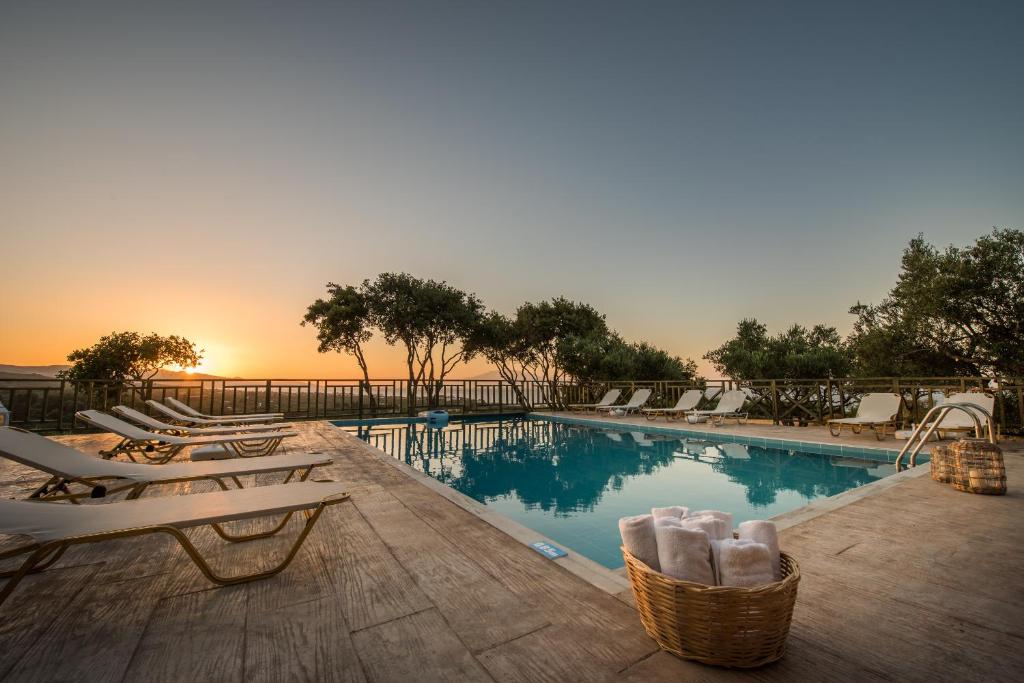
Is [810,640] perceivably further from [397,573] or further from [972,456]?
[972,456]

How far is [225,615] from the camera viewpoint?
1445 mm

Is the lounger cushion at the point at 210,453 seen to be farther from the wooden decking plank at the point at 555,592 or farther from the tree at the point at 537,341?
the tree at the point at 537,341

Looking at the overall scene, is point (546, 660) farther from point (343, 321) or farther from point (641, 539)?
point (343, 321)

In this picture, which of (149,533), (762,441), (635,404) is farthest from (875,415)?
(149,533)

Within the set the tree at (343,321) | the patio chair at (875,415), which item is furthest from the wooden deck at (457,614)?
the tree at (343,321)

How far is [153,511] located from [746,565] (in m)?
2.14

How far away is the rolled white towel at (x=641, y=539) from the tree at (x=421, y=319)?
40.1ft

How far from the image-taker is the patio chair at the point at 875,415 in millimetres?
6414

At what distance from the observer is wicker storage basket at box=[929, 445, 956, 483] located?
3.29 meters

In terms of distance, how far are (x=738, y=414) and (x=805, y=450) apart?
270 centimetres

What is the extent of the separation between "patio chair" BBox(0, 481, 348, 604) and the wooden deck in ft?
0.58

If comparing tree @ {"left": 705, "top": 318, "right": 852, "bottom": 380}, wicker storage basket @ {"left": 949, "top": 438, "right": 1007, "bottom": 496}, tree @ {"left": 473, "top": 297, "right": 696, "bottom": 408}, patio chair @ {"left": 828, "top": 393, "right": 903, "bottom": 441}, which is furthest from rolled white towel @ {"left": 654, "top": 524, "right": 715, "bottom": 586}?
tree @ {"left": 705, "top": 318, "right": 852, "bottom": 380}

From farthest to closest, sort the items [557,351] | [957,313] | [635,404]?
1. [557,351]
2. [957,313]
3. [635,404]

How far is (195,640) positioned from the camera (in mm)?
1284
